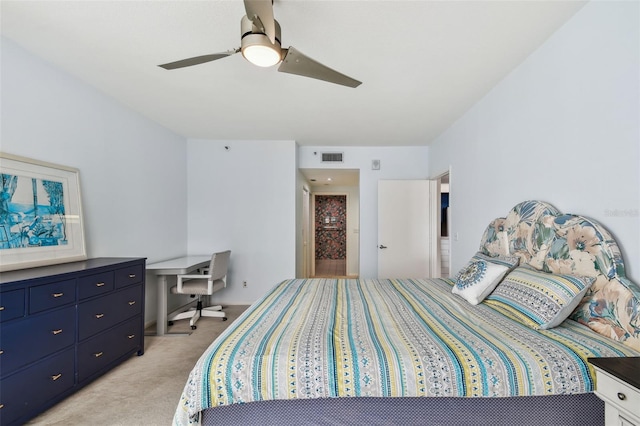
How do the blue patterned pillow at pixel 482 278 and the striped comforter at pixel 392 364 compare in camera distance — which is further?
the blue patterned pillow at pixel 482 278

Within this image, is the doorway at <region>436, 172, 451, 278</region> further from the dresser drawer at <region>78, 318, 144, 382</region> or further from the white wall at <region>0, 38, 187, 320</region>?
the dresser drawer at <region>78, 318, 144, 382</region>

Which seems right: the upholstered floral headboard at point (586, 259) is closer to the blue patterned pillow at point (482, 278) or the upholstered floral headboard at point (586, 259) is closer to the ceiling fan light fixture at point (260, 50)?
the blue patterned pillow at point (482, 278)

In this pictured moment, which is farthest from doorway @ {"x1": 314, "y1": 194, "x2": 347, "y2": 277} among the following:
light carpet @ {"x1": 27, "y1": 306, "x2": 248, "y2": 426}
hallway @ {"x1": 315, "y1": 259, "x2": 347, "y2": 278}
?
light carpet @ {"x1": 27, "y1": 306, "x2": 248, "y2": 426}

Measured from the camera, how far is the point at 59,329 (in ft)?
6.15

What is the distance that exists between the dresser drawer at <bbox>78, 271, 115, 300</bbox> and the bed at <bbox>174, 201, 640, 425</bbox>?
1342 mm

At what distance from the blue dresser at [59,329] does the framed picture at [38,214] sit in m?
0.12

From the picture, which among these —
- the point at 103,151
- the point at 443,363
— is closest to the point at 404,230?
the point at 443,363

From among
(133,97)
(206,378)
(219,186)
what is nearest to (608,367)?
(206,378)

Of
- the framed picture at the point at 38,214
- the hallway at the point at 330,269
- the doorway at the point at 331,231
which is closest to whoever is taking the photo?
the framed picture at the point at 38,214

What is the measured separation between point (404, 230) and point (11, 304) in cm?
419

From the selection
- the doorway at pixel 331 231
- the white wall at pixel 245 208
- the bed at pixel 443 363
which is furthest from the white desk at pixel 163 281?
the doorway at pixel 331 231

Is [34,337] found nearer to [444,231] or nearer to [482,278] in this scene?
[482,278]

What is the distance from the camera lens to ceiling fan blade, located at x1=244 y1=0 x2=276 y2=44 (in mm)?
1277

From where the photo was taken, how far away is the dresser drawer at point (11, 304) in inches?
61.2
